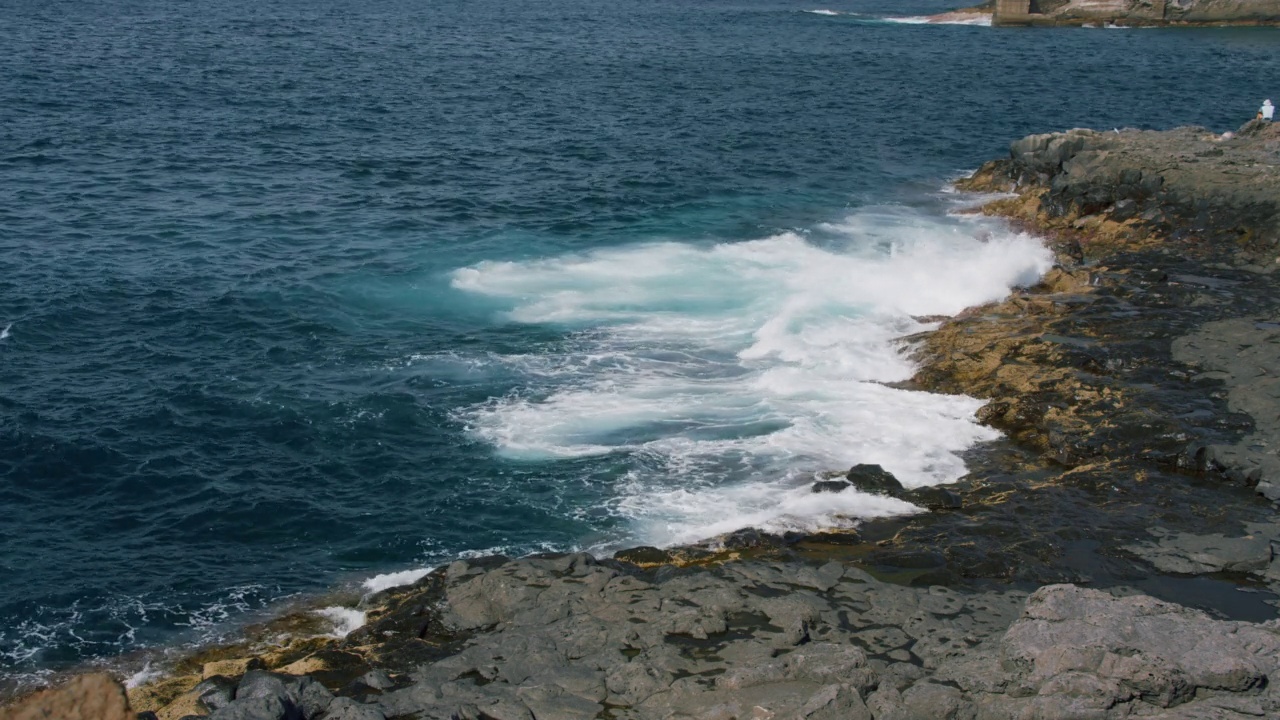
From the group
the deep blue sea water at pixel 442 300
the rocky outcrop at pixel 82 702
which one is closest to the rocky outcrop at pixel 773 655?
the rocky outcrop at pixel 82 702

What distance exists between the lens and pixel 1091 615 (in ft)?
53.0

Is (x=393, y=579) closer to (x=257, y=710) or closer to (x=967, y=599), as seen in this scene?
(x=257, y=710)

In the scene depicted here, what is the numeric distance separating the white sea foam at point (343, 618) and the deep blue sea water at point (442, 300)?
3.85ft

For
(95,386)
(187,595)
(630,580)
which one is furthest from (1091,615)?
(95,386)

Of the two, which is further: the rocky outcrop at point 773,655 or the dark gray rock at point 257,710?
the dark gray rock at point 257,710

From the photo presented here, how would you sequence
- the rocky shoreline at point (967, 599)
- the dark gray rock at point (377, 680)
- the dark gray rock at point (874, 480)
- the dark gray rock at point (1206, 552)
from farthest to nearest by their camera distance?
the dark gray rock at point (874, 480) → the dark gray rock at point (1206, 552) → the dark gray rock at point (377, 680) → the rocky shoreline at point (967, 599)

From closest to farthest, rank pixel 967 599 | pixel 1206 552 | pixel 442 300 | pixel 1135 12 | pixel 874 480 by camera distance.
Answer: pixel 967 599
pixel 1206 552
pixel 874 480
pixel 442 300
pixel 1135 12

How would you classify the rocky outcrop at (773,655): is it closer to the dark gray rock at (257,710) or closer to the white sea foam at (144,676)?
the dark gray rock at (257,710)

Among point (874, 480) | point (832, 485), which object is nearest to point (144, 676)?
point (832, 485)

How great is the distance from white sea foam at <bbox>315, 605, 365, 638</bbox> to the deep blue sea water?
117 centimetres

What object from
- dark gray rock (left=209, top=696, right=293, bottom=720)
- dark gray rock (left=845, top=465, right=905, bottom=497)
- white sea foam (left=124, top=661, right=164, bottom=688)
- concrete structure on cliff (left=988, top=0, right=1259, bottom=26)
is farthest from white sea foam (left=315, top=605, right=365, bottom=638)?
→ concrete structure on cliff (left=988, top=0, right=1259, bottom=26)

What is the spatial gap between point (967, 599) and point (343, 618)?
11.4m

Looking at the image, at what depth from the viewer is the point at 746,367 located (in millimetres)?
32125

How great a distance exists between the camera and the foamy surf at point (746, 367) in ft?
83.5
